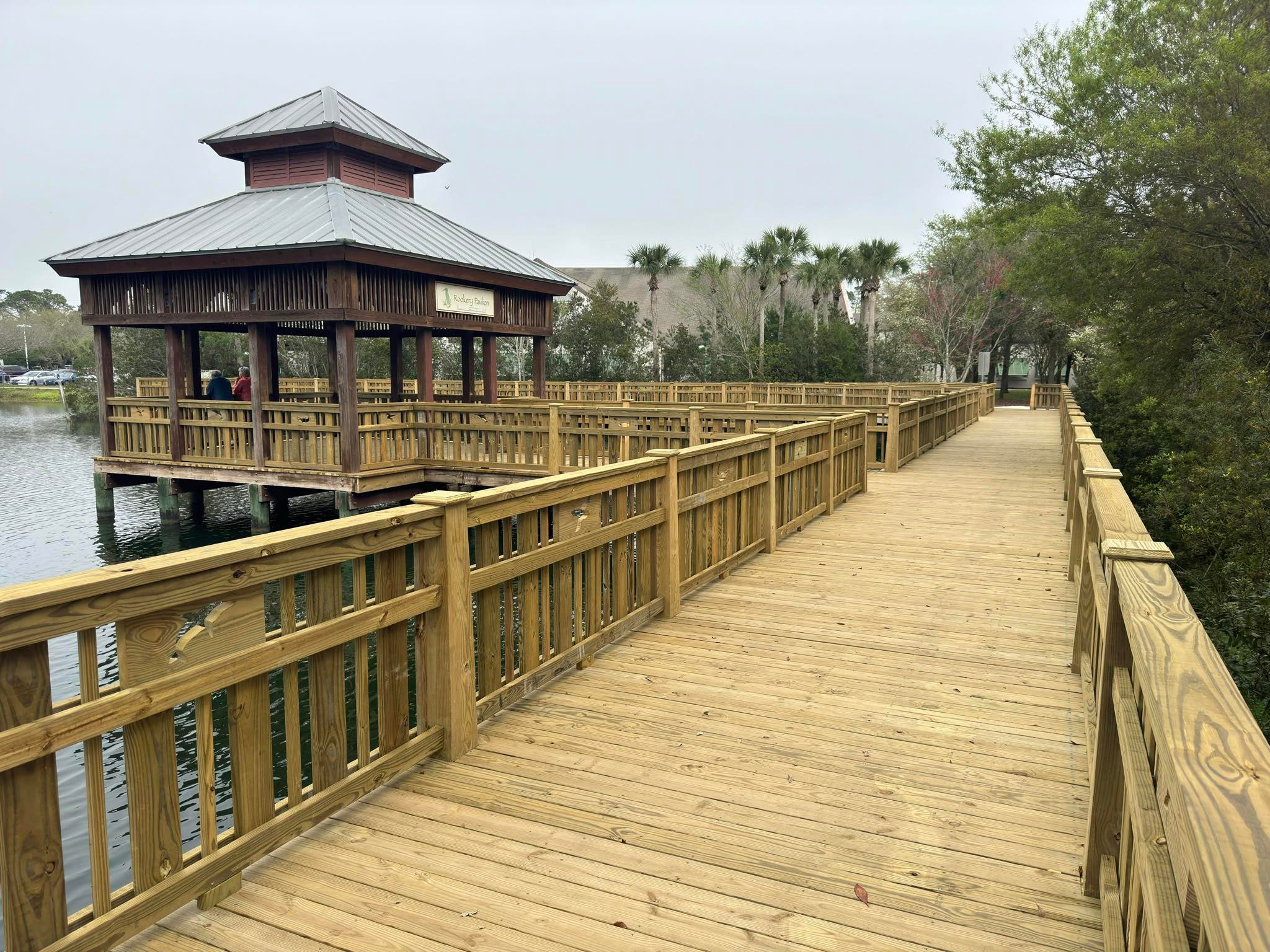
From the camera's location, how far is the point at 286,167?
1967 cm

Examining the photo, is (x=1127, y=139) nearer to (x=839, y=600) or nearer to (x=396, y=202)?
(x=839, y=600)

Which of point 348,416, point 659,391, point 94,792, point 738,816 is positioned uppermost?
point 659,391

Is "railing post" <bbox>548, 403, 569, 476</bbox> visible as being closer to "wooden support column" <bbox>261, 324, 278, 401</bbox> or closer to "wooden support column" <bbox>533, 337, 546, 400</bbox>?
"wooden support column" <bbox>261, 324, 278, 401</bbox>

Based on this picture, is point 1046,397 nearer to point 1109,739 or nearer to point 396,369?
point 396,369

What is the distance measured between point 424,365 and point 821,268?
Answer: 3042 centimetres

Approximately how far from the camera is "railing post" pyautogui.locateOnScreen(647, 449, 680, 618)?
6.29 meters

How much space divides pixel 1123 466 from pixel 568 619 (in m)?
20.8

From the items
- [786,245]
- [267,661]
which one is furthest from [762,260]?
[267,661]

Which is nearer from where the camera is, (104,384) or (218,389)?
(104,384)

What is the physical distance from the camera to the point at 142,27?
28.9 m

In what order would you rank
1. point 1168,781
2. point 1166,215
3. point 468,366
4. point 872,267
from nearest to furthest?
point 1168,781, point 1166,215, point 468,366, point 872,267

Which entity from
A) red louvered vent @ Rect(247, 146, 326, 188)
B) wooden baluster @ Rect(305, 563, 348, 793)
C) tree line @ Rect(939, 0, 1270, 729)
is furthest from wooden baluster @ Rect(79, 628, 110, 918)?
red louvered vent @ Rect(247, 146, 326, 188)

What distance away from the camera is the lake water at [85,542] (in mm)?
6832

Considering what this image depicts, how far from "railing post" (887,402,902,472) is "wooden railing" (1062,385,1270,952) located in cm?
1233
